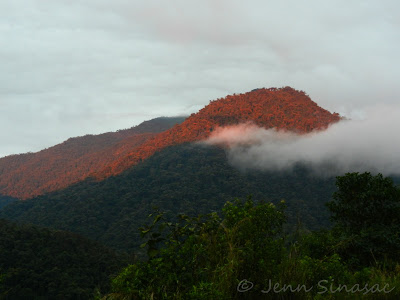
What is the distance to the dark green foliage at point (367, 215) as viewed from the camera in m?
11.8

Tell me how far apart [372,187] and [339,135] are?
6685 inches

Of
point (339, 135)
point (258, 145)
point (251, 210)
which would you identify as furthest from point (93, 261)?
point (339, 135)

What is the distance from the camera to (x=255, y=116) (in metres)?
153

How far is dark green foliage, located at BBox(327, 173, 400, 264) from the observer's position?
463 inches

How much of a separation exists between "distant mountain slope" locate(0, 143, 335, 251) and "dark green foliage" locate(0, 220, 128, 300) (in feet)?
90.9

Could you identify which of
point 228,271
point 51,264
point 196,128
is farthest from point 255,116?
point 228,271

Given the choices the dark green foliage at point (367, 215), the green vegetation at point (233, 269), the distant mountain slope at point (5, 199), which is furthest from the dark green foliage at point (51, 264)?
the distant mountain slope at point (5, 199)

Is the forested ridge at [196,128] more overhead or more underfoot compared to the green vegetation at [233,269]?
more overhead

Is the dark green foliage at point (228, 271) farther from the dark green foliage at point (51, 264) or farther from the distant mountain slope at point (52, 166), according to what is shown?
the distant mountain slope at point (52, 166)

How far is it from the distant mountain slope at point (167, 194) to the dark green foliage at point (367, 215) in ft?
234

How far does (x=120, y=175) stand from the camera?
414 ft

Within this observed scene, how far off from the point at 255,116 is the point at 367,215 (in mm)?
141598

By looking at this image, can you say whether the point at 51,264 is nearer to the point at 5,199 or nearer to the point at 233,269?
the point at 233,269

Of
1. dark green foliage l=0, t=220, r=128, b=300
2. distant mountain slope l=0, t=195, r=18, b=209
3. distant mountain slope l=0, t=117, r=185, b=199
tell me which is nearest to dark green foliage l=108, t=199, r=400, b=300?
dark green foliage l=0, t=220, r=128, b=300
